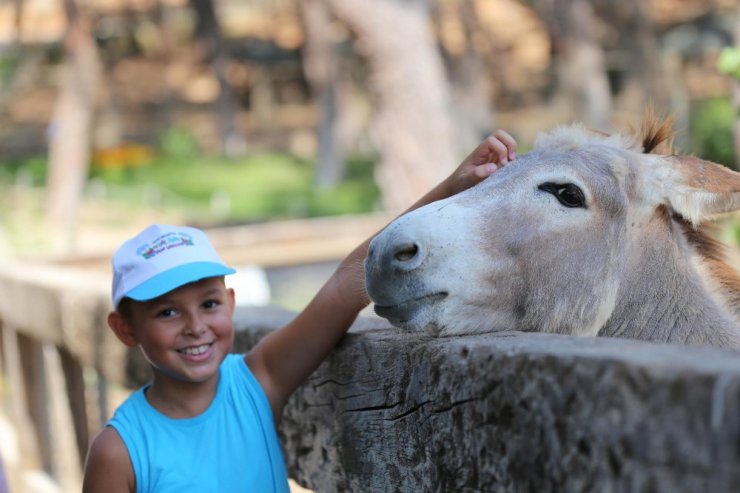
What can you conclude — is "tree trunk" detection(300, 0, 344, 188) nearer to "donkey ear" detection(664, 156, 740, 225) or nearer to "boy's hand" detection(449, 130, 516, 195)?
"boy's hand" detection(449, 130, 516, 195)

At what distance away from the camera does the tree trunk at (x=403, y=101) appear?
375 inches

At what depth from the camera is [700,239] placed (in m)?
2.86

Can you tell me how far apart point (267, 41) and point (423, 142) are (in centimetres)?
2569

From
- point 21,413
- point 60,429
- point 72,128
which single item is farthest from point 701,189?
point 72,128

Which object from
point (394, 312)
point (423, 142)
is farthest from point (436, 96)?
point (394, 312)

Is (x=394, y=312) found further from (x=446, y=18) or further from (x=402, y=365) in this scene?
(x=446, y=18)

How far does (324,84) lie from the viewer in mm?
26203

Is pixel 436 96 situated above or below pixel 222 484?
above

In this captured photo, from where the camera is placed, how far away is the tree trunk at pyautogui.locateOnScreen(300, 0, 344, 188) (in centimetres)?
2586

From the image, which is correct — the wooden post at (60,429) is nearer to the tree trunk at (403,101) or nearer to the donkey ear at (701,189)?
the donkey ear at (701,189)

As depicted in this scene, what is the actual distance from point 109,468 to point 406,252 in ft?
3.02

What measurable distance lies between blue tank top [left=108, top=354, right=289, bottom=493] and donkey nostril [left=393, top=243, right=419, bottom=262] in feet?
2.24

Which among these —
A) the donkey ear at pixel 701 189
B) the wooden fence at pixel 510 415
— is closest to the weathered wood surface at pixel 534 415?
the wooden fence at pixel 510 415

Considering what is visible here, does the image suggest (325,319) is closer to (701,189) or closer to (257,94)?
(701,189)
